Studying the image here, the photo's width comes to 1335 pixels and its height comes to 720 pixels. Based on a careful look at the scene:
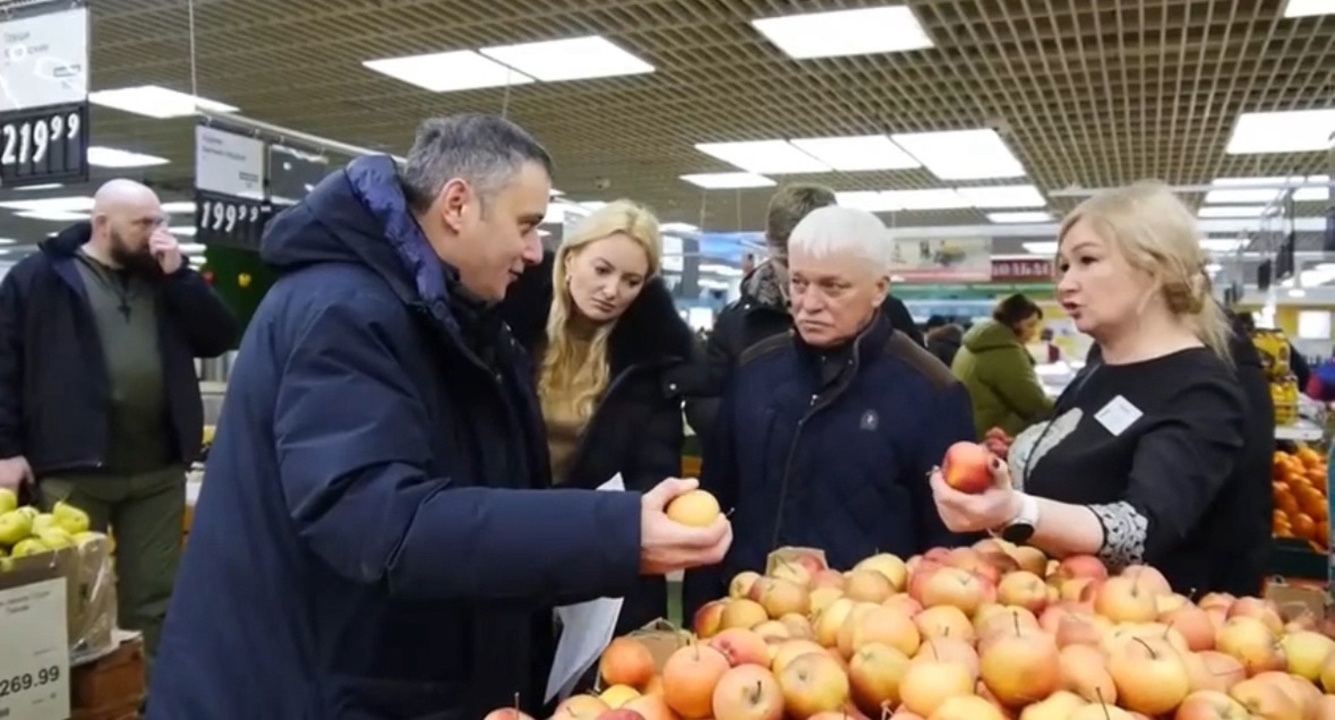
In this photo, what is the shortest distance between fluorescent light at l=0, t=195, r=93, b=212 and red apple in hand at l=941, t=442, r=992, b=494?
13.8m

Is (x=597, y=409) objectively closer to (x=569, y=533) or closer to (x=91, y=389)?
(x=569, y=533)

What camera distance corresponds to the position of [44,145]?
13.8 feet

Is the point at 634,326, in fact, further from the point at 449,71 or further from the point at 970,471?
the point at 449,71

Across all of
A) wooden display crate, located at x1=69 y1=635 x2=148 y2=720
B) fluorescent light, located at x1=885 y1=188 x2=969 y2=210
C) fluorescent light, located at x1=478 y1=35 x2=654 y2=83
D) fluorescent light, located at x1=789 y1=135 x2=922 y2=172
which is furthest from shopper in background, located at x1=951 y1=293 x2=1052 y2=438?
fluorescent light, located at x1=885 y1=188 x2=969 y2=210

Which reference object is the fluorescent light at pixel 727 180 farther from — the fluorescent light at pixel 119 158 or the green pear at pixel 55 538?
the green pear at pixel 55 538

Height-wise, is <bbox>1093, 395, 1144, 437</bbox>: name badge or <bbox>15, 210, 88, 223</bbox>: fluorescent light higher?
<bbox>15, 210, 88, 223</bbox>: fluorescent light

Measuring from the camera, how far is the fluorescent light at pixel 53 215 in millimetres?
14898

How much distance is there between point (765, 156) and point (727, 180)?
1549 millimetres

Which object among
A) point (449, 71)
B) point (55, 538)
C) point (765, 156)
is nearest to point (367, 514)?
point (55, 538)

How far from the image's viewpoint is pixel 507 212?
160 centimetres

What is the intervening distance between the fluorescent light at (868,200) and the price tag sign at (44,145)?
25.4ft

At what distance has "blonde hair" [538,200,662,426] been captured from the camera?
269 cm

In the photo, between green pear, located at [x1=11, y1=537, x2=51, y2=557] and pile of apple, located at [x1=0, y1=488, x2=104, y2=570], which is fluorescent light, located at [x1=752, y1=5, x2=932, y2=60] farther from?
green pear, located at [x1=11, y1=537, x2=51, y2=557]

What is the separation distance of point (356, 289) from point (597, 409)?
1.24 meters
